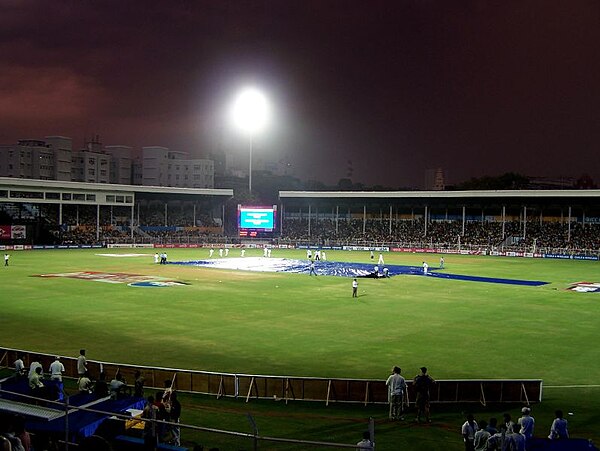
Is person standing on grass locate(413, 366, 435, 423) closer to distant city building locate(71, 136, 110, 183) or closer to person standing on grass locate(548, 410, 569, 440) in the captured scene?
person standing on grass locate(548, 410, 569, 440)

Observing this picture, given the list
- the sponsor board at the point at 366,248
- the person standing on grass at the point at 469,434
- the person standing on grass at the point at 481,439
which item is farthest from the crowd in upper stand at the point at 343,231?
the person standing on grass at the point at 481,439

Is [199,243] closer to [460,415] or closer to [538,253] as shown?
[538,253]

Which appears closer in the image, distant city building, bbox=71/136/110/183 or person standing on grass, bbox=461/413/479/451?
person standing on grass, bbox=461/413/479/451

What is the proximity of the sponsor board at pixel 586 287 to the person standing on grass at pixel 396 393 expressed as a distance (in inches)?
1362

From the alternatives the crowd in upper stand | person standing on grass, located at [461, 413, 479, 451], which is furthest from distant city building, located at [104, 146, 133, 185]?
person standing on grass, located at [461, 413, 479, 451]

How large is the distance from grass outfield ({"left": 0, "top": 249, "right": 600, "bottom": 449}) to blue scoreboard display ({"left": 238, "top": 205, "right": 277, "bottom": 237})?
4432cm

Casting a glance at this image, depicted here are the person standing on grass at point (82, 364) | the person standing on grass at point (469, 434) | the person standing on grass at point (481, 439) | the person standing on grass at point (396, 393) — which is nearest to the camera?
the person standing on grass at point (481, 439)

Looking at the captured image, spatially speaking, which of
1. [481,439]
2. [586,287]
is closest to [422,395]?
[481,439]

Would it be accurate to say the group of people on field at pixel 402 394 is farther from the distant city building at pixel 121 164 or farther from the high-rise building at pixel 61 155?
the distant city building at pixel 121 164

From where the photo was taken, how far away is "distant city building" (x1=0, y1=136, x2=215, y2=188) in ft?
472

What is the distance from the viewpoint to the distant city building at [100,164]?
14388 centimetres

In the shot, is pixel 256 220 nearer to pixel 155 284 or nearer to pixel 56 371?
pixel 155 284

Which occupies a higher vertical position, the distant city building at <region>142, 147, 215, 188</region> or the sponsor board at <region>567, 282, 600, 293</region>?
the distant city building at <region>142, 147, 215, 188</region>

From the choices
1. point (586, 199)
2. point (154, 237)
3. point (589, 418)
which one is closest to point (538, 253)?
point (586, 199)
